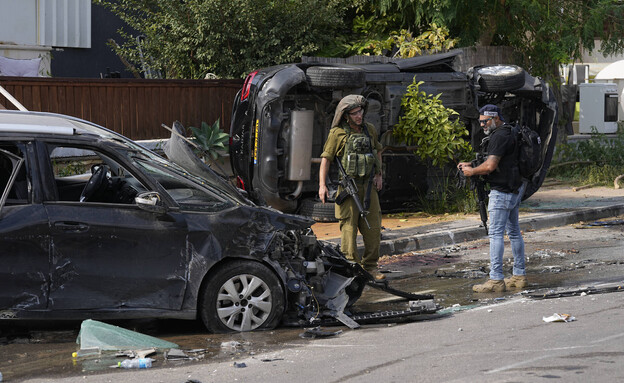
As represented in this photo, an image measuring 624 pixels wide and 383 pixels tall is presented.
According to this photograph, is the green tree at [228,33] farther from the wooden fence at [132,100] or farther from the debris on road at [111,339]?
the debris on road at [111,339]

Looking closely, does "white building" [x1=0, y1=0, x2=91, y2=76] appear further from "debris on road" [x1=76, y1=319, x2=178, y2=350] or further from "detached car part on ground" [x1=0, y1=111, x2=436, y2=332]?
"debris on road" [x1=76, y1=319, x2=178, y2=350]

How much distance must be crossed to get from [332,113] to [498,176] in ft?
13.9

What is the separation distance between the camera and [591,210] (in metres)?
13.5

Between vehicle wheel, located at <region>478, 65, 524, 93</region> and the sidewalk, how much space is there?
1.89 metres

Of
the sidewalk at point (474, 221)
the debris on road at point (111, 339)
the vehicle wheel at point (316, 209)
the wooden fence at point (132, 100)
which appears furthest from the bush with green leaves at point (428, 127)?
the debris on road at point (111, 339)

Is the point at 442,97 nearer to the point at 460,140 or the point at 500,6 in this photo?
the point at 460,140

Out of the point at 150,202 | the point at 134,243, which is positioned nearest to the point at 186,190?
the point at 150,202

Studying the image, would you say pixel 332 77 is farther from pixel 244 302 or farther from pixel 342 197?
pixel 244 302

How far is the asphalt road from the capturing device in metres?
5.57

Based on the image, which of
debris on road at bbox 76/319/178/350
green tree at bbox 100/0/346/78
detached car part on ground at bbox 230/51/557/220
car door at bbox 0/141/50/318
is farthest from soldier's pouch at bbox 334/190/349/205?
green tree at bbox 100/0/346/78

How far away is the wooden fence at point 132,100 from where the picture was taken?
12.7m

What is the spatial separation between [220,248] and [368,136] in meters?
2.65

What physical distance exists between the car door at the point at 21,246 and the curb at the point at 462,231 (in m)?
5.04

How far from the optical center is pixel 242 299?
22.3 feet
